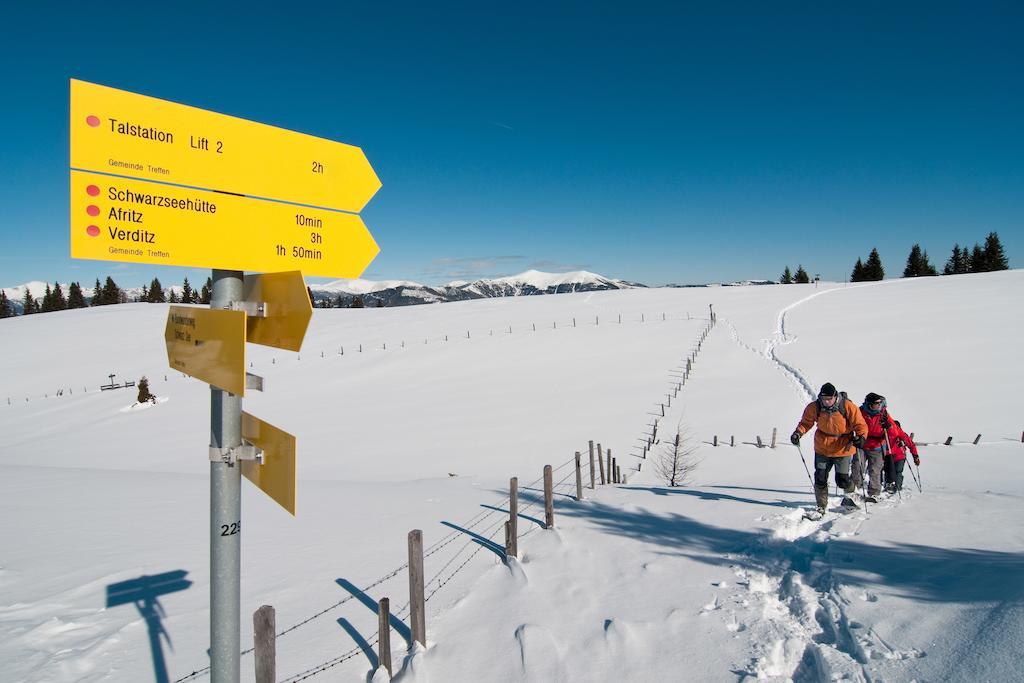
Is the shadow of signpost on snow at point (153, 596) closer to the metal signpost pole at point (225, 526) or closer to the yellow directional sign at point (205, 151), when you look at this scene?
the metal signpost pole at point (225, 526)

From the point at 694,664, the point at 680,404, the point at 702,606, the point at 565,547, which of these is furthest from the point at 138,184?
the point at 680,404

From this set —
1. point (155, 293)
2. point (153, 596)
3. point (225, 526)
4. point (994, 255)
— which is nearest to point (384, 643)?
point (225, 526)

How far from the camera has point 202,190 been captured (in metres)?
2.26

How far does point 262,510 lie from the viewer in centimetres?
955

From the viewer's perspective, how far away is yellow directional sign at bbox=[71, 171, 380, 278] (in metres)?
2.04

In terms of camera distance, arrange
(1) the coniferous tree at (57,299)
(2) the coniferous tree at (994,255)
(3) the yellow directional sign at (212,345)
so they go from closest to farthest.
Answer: (3) the yellow directional sign at (212,345) < (2) the coniferous tree at (994,255) < (1) the coniferous tree at (57,299)

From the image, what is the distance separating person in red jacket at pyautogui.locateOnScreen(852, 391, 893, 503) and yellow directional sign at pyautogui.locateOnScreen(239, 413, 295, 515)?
847 centimetres

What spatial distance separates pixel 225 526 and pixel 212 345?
0.82 metres

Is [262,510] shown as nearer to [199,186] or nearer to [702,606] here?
[702,606]

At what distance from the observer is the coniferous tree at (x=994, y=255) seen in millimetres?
72625

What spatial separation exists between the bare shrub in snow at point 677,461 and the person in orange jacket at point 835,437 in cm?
564

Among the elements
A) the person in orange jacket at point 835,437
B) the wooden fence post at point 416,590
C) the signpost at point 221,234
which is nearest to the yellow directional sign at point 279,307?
the signpost at point 221,234

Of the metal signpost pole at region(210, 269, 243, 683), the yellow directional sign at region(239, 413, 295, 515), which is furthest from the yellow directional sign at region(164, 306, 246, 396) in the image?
the yellow directional sign at region(239, 413, 295, 515)

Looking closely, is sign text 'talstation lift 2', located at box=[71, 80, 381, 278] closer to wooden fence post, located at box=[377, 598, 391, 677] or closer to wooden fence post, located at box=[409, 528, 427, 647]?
wooden fence post, located at box=[409, 528, 427, 647]
